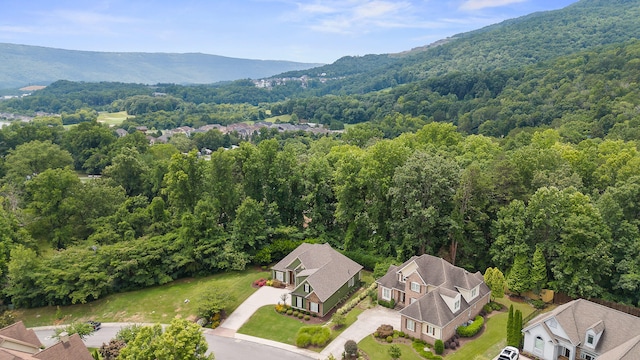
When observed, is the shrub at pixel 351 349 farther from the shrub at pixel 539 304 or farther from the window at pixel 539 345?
the shrub at pixel 539 304

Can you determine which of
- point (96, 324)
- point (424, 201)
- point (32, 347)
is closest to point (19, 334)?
point (32, 347)

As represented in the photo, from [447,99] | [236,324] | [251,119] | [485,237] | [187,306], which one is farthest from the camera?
[251,119]

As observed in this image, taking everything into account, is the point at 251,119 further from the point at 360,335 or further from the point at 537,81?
the point at 360,335

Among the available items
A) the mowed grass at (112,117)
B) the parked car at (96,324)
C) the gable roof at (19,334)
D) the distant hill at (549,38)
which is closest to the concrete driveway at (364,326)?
the parked car at (96,324)

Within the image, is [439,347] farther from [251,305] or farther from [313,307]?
[251,305]

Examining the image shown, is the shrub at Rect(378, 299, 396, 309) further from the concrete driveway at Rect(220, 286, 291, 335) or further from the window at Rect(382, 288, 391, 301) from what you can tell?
the concrete driveway at Rect(220, 286, 291, 335)

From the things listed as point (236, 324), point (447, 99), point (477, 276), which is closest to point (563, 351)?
point (477, 276)
